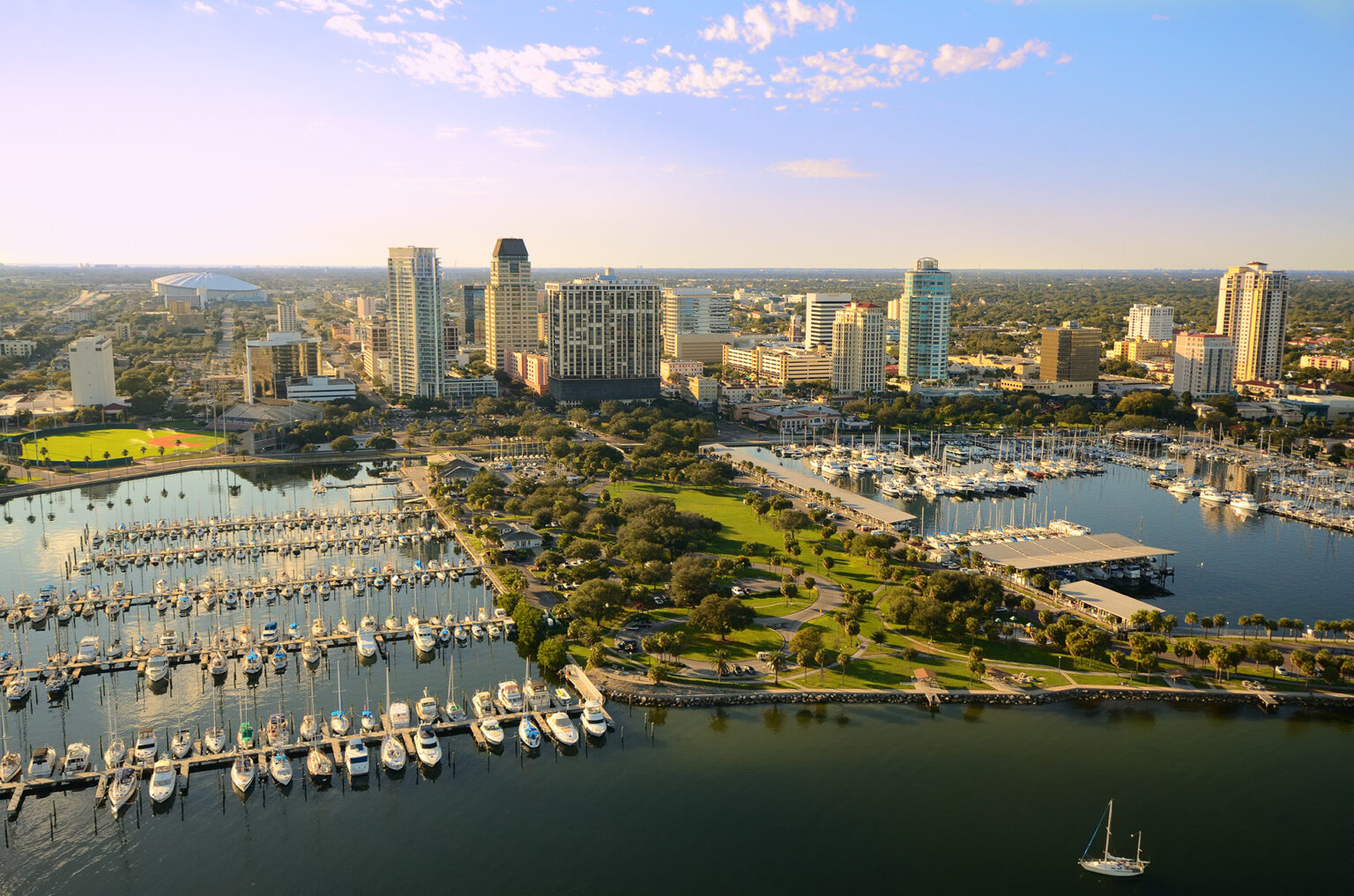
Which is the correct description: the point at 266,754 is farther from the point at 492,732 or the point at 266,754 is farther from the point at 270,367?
the point at 270,367

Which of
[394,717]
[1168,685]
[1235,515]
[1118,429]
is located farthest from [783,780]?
[1118,429]

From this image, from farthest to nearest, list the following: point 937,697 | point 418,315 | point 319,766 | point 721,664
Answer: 1. point 418,315
2. point 721,664
3. point 937,697
4. point 319,766

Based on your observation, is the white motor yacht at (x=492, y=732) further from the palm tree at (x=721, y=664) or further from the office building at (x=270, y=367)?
the office building at (x=270, y=367)

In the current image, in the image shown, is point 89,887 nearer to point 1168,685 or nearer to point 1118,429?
point 1168,685

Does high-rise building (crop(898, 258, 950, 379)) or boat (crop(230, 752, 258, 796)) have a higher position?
high-rise building (crop(898, 258, 950, 379))

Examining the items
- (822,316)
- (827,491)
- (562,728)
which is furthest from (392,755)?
(822,316)

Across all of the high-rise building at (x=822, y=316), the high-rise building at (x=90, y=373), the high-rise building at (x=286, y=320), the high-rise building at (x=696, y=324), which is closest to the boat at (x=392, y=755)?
the high-rise building at (x=90, y=373)

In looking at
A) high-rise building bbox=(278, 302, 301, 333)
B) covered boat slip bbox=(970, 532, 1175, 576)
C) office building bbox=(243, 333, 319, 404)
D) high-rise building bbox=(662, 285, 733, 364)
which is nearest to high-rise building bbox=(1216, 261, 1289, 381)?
high-rise building bbox=(662, 285, 733, 364)

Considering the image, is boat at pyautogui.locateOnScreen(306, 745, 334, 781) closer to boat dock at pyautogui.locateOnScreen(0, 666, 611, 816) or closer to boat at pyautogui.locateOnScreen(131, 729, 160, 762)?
boat dock at pyautogui.locateOnScreen(0, 666, 611, 816)
